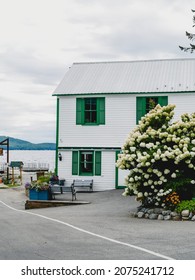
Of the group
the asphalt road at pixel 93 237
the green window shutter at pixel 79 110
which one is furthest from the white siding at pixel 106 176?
the asphalt road at pixel 93 237

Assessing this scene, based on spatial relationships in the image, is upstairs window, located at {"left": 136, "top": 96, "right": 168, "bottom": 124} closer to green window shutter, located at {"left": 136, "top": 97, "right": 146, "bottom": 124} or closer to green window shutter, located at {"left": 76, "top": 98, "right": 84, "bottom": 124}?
green window shutter, located at {"left": 136, "top": 97, "right": 146, "bottom": 124}

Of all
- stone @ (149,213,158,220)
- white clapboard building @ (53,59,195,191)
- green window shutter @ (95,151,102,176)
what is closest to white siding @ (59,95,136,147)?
white clapboard building @ (53,59,195,191)

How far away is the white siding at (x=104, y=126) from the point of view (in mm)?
29359

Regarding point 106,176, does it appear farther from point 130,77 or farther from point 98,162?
point 130,77

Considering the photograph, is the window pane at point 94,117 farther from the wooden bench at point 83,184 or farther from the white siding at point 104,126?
the wooden bench at point 83,184

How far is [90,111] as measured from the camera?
1179 inches

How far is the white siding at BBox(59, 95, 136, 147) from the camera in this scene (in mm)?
29359

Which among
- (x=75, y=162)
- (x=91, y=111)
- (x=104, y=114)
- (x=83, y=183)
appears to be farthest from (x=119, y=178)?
(x=91, y=111)

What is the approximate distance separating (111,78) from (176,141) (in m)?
14.3

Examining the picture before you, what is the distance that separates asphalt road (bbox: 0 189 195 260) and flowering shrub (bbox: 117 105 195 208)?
4.29 feet

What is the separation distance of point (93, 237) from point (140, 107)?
16.8 meters
